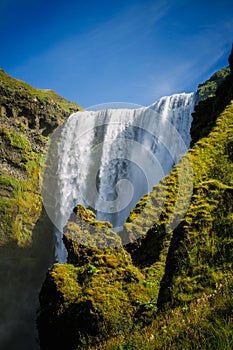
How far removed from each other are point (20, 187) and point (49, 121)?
873 cm

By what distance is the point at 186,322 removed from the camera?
360 centimetres

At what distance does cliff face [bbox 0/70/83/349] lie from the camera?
29.1 meters

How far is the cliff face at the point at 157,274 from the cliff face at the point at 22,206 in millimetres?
22665

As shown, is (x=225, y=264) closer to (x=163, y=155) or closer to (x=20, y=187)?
(x=163, y=155)

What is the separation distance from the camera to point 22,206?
31.4 meters

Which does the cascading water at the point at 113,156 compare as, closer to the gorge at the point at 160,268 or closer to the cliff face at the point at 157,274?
the gorge at the point at 160,268

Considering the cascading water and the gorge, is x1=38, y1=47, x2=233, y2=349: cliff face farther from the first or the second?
the cascading water

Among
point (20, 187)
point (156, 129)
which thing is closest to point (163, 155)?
point (156, 129)

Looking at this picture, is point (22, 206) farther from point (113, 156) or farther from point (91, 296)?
point (91, 296)

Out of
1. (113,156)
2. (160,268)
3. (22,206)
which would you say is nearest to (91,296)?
(160,268)

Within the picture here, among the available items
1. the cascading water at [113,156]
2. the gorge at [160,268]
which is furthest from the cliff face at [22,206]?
the gorge at [160,268]

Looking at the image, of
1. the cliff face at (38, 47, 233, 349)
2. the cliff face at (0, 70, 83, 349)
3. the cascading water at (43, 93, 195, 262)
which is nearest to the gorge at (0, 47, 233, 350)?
the cliff face at (38, 47, 233, 349)

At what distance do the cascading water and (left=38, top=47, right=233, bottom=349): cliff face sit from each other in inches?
724

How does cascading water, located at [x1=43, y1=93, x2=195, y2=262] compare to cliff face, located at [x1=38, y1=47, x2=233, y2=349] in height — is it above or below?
above
